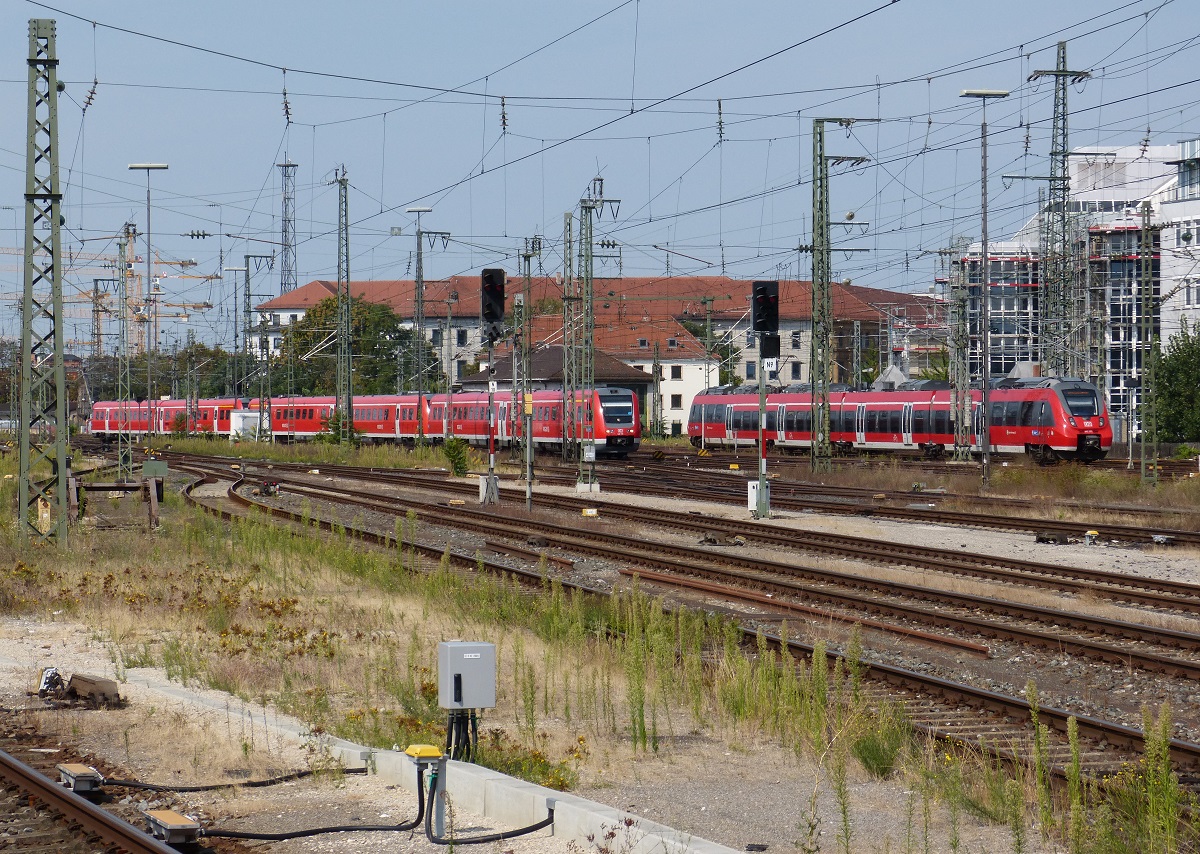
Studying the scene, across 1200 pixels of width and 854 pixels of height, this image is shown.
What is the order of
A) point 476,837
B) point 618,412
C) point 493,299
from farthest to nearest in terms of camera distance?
point 618,412
point 493,299
point 476,837

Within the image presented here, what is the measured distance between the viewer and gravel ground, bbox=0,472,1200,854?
7348mm

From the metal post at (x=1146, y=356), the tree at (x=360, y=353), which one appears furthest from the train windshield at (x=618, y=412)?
the tree at (x=360, y=353)

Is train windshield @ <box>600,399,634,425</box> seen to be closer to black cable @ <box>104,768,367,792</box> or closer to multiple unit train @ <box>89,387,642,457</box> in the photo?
multiple unit train @ <box>89,387,642,457</box>

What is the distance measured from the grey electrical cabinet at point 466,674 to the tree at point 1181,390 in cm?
5682

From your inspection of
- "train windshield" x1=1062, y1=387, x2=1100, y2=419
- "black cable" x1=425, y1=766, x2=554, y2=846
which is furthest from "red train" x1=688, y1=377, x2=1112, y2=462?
"black cable" x1=425, y1=766, x2=554, y2=846

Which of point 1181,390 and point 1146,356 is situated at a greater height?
point 1146,356

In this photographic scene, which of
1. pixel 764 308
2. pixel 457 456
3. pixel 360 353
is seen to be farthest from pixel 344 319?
pixel 360 353

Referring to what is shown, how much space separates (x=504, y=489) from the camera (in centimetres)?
3797

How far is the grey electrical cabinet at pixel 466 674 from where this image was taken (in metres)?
8.37

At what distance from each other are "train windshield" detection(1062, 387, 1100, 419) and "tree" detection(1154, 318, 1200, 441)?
16.7 meters

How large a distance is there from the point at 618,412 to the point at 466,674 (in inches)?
1808

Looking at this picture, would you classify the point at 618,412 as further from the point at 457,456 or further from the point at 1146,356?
the point at 1146,356

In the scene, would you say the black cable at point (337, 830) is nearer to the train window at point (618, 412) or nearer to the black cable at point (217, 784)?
the black cable at point (217, 784)

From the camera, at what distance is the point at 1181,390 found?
60531mm
